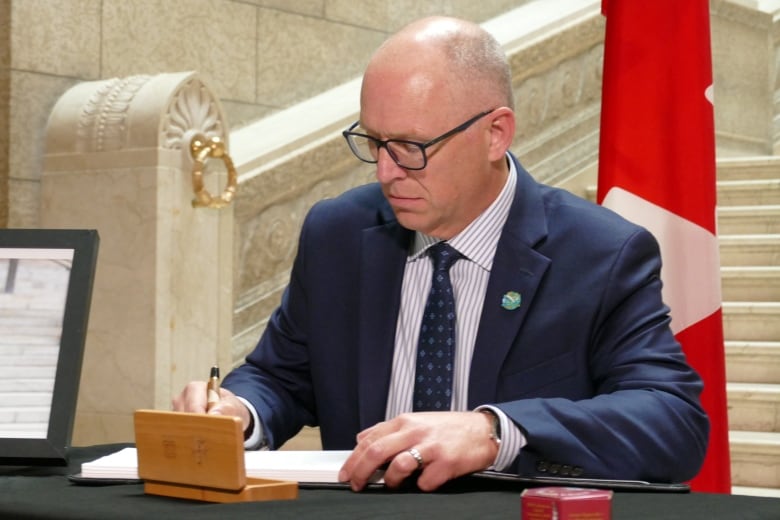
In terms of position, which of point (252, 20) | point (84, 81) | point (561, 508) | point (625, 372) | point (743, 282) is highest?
point (252, 20)

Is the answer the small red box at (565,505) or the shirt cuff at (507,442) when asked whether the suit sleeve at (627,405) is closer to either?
the shirt cuff at (507,442)

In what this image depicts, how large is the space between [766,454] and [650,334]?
3104mm

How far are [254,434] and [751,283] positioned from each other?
4.43 m

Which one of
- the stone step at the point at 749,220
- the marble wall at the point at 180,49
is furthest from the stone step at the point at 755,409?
the marble wall at the point at 180,49

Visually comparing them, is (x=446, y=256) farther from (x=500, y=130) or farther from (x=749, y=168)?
(x=749, y=168)

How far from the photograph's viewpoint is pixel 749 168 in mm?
7531

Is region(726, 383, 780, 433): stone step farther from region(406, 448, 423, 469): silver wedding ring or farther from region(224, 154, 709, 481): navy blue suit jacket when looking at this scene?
region(406, 448, 423, 469): silver wedding ring

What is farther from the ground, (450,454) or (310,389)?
(310,389)

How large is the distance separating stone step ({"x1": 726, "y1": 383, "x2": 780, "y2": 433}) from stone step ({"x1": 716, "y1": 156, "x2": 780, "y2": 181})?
2.13 metres

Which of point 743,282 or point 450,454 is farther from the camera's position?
point 743,282

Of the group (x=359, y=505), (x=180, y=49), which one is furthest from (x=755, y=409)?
(x=359, y=505)

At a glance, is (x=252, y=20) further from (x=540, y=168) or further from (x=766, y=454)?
(x=766, y=454)

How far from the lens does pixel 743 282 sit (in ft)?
21.2

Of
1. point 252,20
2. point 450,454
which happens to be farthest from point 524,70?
point 450,454
